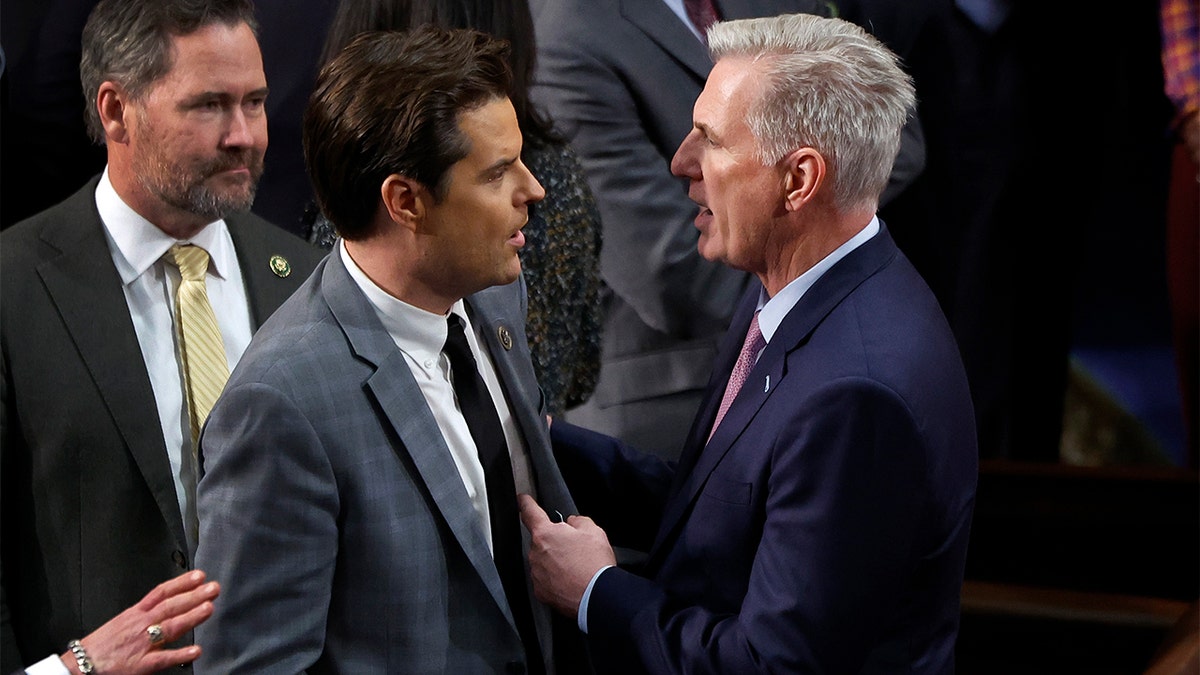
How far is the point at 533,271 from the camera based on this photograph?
8.86 feet

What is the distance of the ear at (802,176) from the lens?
2117 millimetres

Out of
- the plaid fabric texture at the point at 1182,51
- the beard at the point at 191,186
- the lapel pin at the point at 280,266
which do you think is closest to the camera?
the beard at the point at 191,186

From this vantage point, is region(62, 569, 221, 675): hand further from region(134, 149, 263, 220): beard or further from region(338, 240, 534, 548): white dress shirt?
region(134, 149, 263, 220): beard

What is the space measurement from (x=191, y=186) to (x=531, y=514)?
2.94 ft

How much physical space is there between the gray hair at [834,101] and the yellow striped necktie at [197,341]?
1.07m

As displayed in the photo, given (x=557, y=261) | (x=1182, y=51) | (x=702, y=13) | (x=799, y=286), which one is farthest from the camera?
(x=1182, y=51)

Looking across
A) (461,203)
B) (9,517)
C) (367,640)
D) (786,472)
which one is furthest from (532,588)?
(9,517)

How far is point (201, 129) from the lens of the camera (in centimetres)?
248

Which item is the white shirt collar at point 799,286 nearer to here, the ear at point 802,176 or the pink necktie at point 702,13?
the ear at point 802,176

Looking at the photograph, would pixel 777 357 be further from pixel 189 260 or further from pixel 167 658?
pixel 189 260

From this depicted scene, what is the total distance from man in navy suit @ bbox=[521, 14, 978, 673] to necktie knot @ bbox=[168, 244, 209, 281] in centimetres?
85

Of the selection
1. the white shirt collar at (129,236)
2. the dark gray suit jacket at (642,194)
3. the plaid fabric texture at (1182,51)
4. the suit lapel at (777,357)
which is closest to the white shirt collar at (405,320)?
the suit lapel at (777,357)

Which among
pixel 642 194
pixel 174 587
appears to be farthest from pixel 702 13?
pixel 174 587

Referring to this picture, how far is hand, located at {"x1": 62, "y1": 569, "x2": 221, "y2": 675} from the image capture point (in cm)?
184
